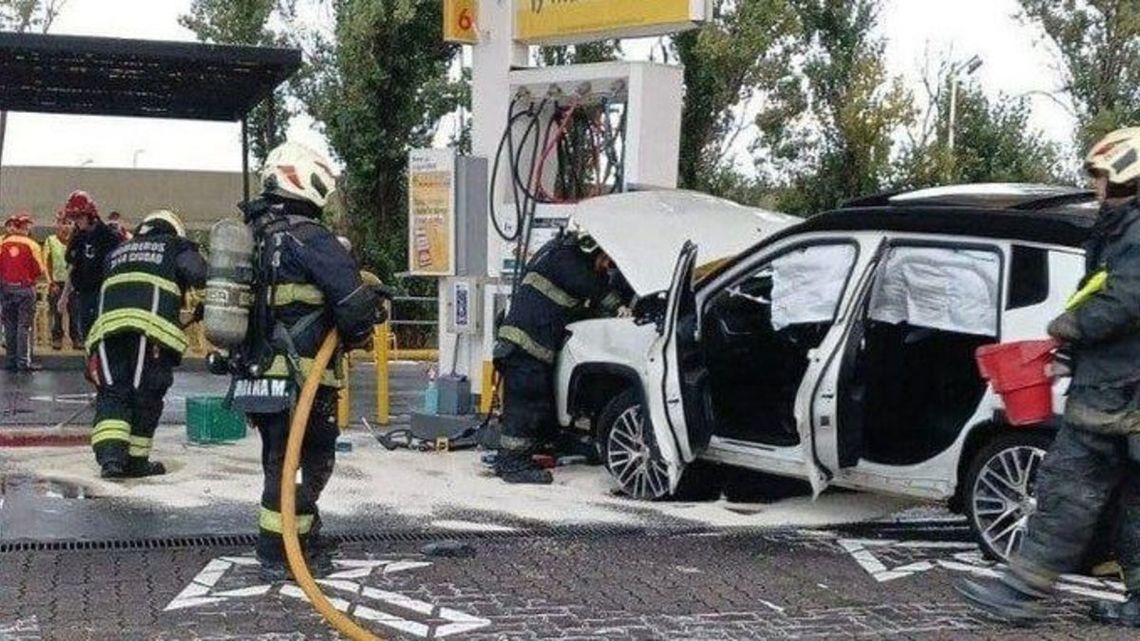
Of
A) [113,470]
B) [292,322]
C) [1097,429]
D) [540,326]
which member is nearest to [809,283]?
[540,326]

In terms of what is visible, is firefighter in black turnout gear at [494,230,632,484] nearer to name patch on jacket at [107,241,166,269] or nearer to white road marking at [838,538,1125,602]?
name patch on jacket at [107,241,166,269]

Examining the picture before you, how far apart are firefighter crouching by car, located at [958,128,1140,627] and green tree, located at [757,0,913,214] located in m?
17.7

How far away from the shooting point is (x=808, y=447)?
750 cm

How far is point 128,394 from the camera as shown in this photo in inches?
351

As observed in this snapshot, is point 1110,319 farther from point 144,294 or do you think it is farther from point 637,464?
point 144,294

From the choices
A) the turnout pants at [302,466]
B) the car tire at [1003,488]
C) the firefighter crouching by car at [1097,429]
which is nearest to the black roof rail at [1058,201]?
the car tire at [1003,488]

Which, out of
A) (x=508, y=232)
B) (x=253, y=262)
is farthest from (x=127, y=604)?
(x=508, y=232)

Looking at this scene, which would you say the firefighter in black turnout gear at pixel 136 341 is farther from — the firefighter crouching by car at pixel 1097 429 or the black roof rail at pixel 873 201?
the firefighter crouching by car at pixel 1097 429

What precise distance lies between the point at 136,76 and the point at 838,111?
15.0 m

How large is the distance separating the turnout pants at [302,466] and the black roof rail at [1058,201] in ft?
11.3

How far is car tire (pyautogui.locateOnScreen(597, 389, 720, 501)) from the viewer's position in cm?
847

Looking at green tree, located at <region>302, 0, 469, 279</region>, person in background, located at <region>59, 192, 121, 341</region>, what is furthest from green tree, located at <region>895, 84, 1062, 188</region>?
person in background, located at <region>59, 192, 121, 341</region>

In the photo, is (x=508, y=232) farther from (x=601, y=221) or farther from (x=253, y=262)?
(x=253, y=262)

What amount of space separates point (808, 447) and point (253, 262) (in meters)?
2.90
